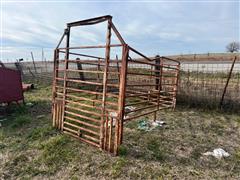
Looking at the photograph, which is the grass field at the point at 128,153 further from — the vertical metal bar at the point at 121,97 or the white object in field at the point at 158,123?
the vertical metal bar at the point at 121,97

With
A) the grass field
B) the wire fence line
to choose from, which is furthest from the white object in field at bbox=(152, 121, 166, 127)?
the wire fence line

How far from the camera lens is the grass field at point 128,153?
8.04 feet

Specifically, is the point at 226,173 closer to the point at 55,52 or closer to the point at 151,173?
the point at 151,173

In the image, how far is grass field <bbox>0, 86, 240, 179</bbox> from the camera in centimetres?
245

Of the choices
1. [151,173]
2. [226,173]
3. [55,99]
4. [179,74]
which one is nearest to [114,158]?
[151,173]

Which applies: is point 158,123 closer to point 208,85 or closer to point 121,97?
point 121,97

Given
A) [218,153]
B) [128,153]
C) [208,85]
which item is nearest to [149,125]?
[128,153]

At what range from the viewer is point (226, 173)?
2.50 meters

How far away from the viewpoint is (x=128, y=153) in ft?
9.71

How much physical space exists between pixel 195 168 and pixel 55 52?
332cm

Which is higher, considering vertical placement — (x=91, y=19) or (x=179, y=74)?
(x=91, y=19)

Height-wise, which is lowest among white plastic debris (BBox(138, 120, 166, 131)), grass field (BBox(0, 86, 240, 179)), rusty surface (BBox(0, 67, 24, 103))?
grass field (BBox(0, 86, 240, 179))

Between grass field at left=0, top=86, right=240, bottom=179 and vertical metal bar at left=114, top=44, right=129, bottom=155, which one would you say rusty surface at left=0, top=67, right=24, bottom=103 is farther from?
vertical metal bar at left=114, top=44, right=129, bottom=155

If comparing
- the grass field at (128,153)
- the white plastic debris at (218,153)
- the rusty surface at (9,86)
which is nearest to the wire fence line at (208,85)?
the grass field at (128,153)
